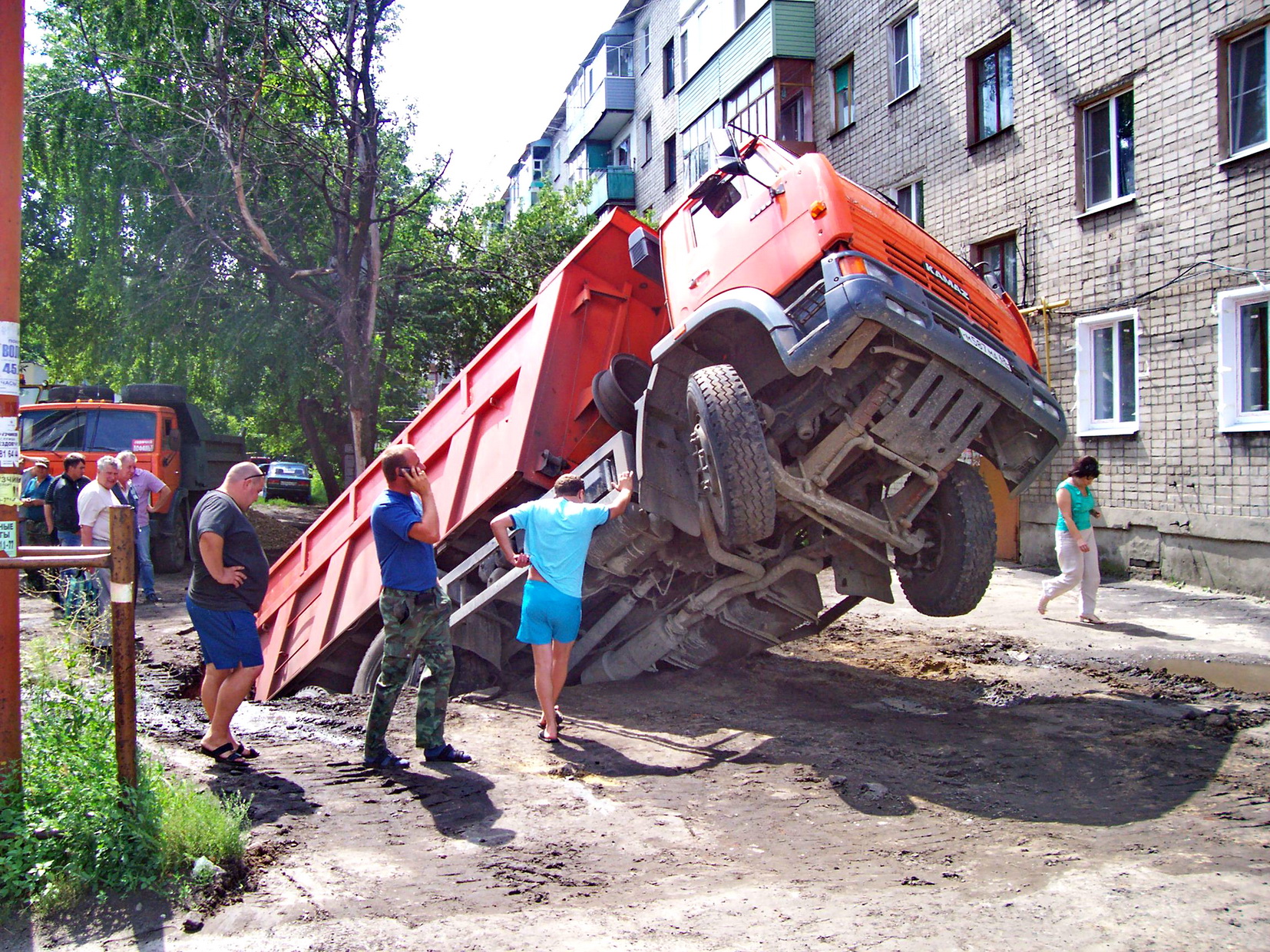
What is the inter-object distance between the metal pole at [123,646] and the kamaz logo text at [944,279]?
393 cm

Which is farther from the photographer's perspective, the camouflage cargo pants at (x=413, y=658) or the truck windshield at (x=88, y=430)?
the truck windshield at (x=88, y=430)

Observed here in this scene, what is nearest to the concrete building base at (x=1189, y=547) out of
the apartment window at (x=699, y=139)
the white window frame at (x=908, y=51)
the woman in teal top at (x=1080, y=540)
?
the woman in teal top at (x=1080, y=540)

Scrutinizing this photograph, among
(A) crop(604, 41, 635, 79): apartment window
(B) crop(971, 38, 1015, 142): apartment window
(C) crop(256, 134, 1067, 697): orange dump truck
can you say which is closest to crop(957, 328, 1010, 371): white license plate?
(C) crop(256, 134, 1067, 697): orange dump truck

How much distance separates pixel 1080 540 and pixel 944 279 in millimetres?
4322

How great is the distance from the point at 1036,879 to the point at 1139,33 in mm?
11304

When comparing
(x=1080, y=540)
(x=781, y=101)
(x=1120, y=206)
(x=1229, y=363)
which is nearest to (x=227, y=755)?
(x=1080, y=540)

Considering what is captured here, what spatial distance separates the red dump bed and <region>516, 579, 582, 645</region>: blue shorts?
3.76ft

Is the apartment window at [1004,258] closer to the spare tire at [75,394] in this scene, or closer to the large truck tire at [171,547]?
the large truck tire at [171,547]

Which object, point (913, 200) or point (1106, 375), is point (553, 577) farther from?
point (913, 200)

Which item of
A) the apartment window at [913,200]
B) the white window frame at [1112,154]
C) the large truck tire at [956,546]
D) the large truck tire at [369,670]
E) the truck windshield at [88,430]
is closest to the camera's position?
the large truck tire at [956,546]

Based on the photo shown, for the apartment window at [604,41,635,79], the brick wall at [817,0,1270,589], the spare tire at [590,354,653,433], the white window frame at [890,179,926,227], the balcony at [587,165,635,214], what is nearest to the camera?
the spare tire at [590,354,653,433]

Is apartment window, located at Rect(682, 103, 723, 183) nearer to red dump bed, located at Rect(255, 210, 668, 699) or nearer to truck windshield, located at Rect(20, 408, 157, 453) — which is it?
truck windshield, located at Rect(20, 408, 157, 453)

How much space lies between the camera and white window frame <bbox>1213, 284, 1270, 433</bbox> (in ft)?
33.6

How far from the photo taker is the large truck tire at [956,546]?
5.45 meters
